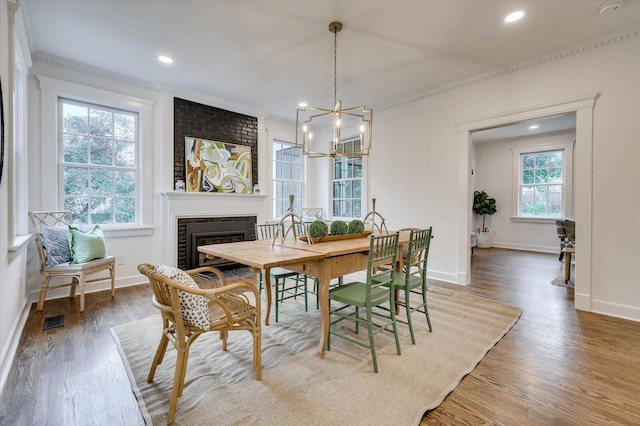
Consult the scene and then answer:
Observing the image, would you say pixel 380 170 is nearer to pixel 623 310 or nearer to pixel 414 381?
pixel 623 310

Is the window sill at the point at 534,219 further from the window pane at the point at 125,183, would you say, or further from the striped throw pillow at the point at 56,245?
the striped throw pillow at the point at 56,245

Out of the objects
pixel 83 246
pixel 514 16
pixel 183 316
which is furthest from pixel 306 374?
pixel 514 16

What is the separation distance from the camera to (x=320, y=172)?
6.34 metres

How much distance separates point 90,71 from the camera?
3.64 m

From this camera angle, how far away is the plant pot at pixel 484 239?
7.64 m

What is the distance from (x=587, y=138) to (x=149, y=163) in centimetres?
539

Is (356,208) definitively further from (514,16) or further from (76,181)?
(76,181)

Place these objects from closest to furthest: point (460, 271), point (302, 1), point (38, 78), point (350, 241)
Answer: point (302, 1) < point (350, 241) < point (38, 78) < point (460, 271)

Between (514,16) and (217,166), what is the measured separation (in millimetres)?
4115

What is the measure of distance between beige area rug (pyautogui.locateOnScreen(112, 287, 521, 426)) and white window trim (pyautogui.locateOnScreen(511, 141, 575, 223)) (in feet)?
18.1

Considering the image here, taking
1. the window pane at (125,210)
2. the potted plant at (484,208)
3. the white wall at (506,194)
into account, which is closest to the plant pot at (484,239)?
the potted plant at (484,208)

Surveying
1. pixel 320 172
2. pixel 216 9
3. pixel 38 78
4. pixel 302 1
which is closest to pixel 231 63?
pixel 216 9

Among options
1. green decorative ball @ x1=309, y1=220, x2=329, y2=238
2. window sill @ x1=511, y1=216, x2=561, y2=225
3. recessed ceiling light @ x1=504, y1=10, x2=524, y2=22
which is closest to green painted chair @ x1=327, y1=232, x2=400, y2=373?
green decorative ball @ x1=309, y1=220, x2=329, y2=238

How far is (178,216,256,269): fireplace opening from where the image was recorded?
4363mm
